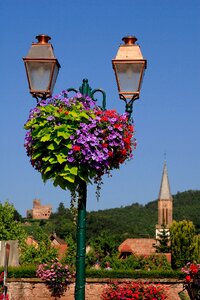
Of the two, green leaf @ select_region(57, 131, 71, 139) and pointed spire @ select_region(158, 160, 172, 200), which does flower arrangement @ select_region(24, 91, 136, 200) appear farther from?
pointed spire @ select_region(158, 160, 172, 200)

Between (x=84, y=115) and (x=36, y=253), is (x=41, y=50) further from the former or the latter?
(x=36, y=253)

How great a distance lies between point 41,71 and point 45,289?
16.6m

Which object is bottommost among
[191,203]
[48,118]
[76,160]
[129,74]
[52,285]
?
[52,285]

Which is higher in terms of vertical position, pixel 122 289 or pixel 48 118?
pixel 48 118

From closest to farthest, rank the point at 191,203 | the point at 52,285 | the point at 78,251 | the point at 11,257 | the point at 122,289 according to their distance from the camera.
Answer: the point at 78,251 → the point at 122,289 → the point at 52,285 → the point at 11,257 → the point at 191,203

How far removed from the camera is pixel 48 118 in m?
7.32

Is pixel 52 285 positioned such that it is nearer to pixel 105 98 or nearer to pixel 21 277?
pixel 21 277

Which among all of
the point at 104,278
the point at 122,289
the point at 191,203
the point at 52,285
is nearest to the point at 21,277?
the point at 52,285

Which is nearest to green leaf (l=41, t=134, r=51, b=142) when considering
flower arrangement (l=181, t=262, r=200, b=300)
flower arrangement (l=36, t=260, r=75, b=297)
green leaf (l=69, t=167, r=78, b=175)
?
green leaf (l=69, t=167, r=78, b=175)

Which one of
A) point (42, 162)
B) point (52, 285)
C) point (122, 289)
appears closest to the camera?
point (42, 162)

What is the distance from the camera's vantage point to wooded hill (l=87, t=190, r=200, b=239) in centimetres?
11438

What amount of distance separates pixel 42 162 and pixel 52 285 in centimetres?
1623

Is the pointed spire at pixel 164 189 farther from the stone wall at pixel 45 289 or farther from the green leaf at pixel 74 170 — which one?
the green leaf at pixel 74 170

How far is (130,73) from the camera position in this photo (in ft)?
25.5
